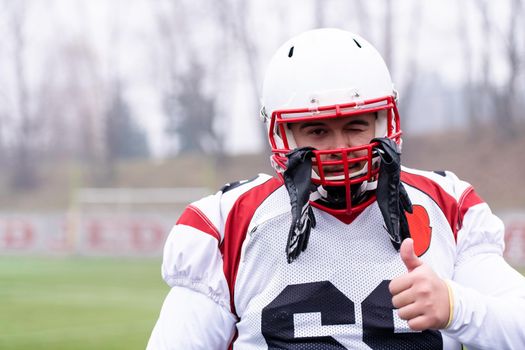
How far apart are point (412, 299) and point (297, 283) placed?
398mm

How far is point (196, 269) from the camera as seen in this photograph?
84.6 inches

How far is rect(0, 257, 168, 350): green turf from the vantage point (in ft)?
21.9

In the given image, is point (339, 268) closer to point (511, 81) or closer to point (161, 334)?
point (161, 334)

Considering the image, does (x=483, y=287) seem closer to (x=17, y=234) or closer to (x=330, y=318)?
(x=330, y=318)

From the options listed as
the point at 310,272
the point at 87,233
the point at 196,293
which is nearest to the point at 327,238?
the point at 310,272

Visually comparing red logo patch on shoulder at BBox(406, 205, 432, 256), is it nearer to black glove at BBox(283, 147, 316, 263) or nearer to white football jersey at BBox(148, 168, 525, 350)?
white football jersey at BBox(148, 168, 525, 350)

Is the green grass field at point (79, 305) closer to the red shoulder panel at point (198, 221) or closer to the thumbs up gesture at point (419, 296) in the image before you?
the red shoulder panel at point (198, 221)

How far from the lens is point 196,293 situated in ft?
7.09

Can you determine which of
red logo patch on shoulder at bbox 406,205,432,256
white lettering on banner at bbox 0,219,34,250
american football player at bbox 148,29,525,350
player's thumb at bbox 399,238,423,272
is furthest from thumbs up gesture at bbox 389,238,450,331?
white lettering on banner at bbox 0,219,34,250

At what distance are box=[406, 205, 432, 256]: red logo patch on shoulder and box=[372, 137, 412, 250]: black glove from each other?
4 cm

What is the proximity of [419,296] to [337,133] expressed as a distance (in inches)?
19.8

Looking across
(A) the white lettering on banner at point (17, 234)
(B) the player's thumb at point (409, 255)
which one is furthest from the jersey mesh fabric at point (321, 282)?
(A) the white lettering on banner at point (17, 234)

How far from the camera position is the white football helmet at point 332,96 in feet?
6.99

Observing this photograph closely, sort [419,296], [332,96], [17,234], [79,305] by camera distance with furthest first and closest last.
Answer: [17,234], [79,305], [332,96], [419,296]
